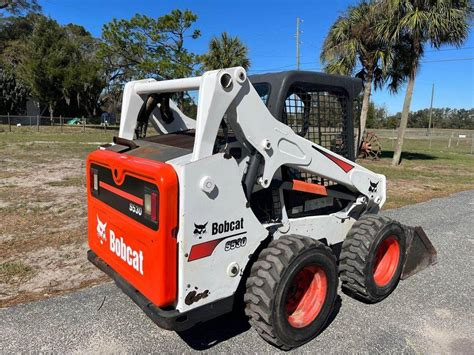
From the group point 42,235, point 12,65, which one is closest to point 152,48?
point 12,65

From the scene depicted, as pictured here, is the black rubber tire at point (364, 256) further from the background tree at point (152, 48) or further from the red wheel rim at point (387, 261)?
the background tree at point (152, 48)

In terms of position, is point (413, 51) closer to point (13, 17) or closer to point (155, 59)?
point (155, 59)

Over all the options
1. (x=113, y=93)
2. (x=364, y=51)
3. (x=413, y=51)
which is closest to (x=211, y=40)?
(x=364, y=51)

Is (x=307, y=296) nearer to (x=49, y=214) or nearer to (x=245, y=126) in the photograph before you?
(x=245, y=126)

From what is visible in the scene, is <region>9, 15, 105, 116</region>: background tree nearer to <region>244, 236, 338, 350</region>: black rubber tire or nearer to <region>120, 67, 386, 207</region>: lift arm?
<region>120, 67, 386, 207</region>: lift arm

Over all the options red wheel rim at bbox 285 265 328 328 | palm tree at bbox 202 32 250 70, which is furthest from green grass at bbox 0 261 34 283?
palm tree at bbox 202 32 250 70

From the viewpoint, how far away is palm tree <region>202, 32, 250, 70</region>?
24.7 meters

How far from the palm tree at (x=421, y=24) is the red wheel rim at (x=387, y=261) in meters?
13.6

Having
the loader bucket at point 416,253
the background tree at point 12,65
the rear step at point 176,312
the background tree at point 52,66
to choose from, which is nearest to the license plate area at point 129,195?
the rear step at point 176,312

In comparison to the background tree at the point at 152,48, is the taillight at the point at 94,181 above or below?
below

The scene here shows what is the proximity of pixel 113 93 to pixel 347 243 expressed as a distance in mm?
44612

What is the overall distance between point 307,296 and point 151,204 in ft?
4.82

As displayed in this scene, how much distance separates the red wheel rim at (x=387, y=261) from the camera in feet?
12.1

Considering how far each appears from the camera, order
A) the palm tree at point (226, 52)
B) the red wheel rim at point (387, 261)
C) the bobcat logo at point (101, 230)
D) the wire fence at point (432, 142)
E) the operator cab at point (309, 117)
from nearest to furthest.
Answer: the operator cab at point (309, 117)
the bobcat logo at point (101, 230)
the red wheel rim at point (387, 261)
the palm tree at point (226, 52)
the wire fence at point (432, 142)
